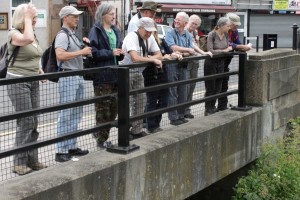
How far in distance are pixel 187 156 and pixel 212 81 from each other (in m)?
1.69

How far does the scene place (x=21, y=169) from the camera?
497cm

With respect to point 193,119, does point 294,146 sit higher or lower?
lower

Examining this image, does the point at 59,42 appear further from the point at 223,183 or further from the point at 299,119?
the point at 299,119

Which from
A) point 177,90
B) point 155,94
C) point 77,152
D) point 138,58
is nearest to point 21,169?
point 77,152

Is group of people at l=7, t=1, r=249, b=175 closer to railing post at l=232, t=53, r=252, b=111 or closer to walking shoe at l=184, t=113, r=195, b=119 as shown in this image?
walking shoe at l=184, t=113, r=195, b=119

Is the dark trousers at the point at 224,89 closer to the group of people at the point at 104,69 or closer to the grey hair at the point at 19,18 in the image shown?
the group of people at the point at 104,69

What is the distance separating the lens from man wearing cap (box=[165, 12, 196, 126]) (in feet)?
22.0

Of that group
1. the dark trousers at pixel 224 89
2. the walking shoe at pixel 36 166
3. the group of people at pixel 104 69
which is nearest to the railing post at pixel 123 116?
the group of people at pixel 104 69

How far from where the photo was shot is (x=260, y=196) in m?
7.30

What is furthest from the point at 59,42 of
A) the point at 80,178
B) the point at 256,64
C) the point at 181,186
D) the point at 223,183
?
the point at 223,183

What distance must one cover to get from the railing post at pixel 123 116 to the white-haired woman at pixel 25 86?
75 cm

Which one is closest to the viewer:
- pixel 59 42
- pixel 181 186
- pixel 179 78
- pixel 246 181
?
pixel 59 42

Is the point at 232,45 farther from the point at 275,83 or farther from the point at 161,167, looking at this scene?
the point at 161,167

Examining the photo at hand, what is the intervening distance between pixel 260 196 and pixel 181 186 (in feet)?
5.67
